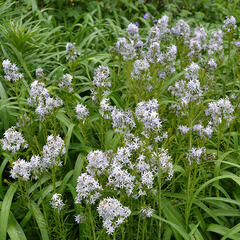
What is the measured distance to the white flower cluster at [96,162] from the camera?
6.80 feet

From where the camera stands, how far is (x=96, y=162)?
2082 mm

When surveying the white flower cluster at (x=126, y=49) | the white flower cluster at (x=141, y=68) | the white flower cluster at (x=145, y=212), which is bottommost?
the white flower cluster at (x=145, y=212)

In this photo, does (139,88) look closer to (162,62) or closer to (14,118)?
(162,62)

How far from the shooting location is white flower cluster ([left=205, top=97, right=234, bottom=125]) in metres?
2.79

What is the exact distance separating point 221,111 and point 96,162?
1.29 m

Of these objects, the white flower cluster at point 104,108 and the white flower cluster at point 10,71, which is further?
the white flower cluster at point 10,71

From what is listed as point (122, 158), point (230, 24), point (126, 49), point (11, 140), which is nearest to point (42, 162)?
point (11, 140)

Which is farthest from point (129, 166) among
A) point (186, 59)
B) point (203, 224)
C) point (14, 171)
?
point (186, 59)

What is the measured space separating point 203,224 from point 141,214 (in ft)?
2.48

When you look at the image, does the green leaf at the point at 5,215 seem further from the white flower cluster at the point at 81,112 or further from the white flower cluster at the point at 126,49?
the white flower cluster at the point at 126,49

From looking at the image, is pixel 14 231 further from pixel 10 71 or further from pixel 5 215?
pixel 10 71

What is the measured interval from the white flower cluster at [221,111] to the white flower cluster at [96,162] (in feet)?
3.81

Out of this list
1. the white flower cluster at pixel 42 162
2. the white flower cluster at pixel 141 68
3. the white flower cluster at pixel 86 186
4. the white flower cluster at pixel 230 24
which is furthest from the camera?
the white flower cluster at pixel 230 24

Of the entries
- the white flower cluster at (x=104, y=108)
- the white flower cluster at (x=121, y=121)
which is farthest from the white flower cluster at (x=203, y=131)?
the white flower cluster at (x=104, y=108)
